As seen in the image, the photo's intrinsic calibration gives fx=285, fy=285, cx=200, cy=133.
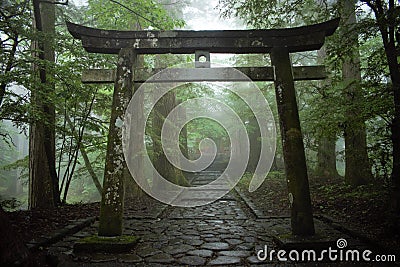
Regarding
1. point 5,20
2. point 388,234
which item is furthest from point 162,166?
point 388,234

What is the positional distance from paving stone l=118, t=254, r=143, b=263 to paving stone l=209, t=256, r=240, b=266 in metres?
1.06

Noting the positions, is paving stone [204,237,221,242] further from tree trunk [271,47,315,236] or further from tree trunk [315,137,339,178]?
tree trunk [315,137,339,178]

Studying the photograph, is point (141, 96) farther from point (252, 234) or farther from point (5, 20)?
point (252, 234)

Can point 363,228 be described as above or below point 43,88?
below

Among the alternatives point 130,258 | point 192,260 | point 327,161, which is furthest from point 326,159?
point 130,258

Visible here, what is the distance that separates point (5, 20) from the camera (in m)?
5.61

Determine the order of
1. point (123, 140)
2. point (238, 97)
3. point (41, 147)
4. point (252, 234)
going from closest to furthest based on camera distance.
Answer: point (123, 140) → point (252, 234) → point (41, 147) → point (238, 97)

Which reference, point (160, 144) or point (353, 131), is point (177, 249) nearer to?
point (353, 131)

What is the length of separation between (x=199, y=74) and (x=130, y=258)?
128 inches

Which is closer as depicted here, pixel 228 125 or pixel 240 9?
pixel 240 9

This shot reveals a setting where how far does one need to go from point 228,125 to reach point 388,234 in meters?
18.7

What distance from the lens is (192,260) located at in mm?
4117

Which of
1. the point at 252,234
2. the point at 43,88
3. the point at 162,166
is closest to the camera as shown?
the point at 252,234

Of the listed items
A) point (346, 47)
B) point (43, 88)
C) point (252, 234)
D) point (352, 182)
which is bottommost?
point (252, 234)
